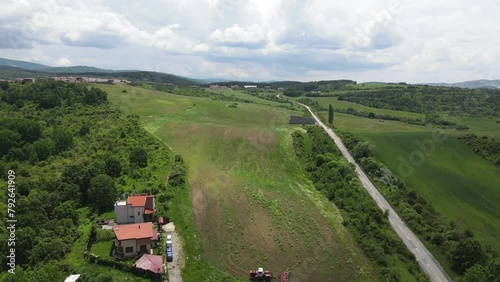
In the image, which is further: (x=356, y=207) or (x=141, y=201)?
(x=356, y=207)

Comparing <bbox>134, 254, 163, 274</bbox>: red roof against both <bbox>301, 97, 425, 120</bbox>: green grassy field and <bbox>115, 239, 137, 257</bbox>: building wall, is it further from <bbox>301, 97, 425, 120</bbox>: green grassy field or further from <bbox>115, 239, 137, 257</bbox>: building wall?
<bbox>301, 97, 425, 120</bbox>: green grassy field

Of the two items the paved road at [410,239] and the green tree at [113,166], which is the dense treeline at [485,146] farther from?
the green tree at [113,166]

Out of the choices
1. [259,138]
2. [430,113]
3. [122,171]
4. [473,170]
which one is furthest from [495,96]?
[122,171]

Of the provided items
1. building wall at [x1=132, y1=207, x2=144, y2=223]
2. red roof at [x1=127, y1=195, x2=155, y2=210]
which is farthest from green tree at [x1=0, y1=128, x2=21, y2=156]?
building wall at [x1=132, y1=207, x2=144, y2=223]

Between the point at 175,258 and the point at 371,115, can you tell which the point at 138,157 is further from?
the point at 371,115

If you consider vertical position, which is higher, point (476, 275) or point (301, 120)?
point (301, 120)

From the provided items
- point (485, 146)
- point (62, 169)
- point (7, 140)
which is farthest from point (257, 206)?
point (485, 146)

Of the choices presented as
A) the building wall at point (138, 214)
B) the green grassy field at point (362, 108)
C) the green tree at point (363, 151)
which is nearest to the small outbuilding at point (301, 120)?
the green tree at point (363, 151)
